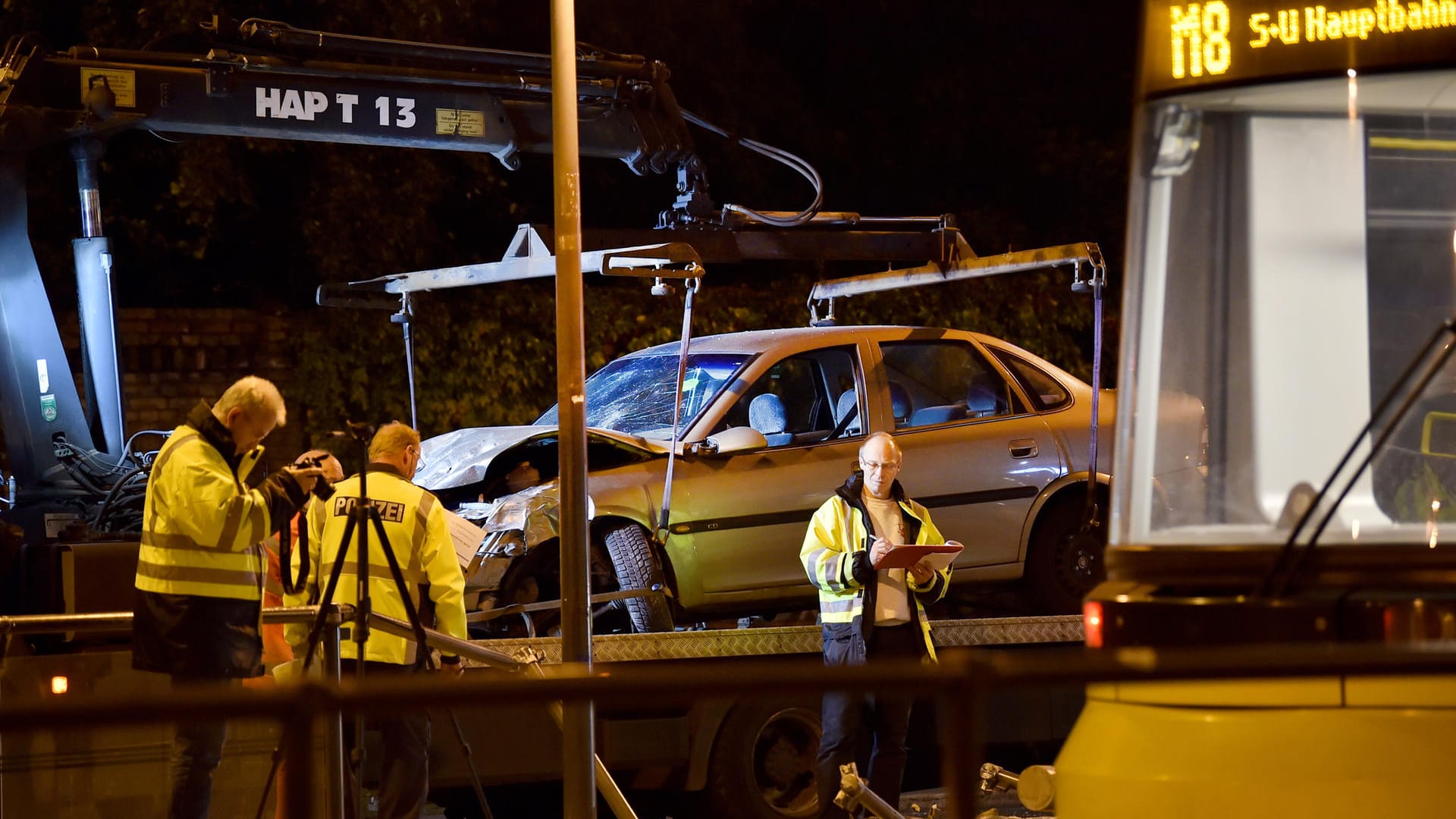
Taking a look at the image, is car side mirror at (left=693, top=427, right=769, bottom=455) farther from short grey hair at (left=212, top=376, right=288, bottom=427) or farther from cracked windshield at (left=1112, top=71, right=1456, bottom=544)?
cracked windshield at (left=1112, top=71, right=1456, bottom=544)

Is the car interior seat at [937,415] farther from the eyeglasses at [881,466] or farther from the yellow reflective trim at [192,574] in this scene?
the yellow reflective trim at [192,574]

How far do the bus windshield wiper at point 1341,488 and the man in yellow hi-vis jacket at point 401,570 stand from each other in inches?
134

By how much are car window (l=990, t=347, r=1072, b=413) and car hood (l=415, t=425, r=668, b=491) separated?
2187 mm

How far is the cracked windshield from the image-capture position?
14.2 ft

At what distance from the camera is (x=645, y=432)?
360 inches

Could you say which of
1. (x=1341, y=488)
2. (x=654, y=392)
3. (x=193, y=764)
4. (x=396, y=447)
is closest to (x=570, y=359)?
(x=396, y=447)

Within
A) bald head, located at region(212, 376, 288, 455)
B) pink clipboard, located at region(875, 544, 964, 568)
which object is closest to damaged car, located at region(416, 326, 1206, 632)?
pink clipboard, located at region(875, 544, 964, 568)

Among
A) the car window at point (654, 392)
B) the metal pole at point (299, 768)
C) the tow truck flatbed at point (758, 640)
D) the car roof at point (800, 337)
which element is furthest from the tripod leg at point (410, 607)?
the car roof at point (800, 337)

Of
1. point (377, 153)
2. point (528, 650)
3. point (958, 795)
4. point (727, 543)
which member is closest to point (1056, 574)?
point (727, 543)

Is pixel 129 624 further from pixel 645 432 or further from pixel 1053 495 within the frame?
pixel 1053 495

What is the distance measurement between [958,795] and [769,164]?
16431 mm

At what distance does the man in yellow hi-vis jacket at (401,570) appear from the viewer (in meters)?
6.59

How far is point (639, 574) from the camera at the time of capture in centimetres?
840

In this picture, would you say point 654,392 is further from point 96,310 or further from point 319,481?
point 319,481
